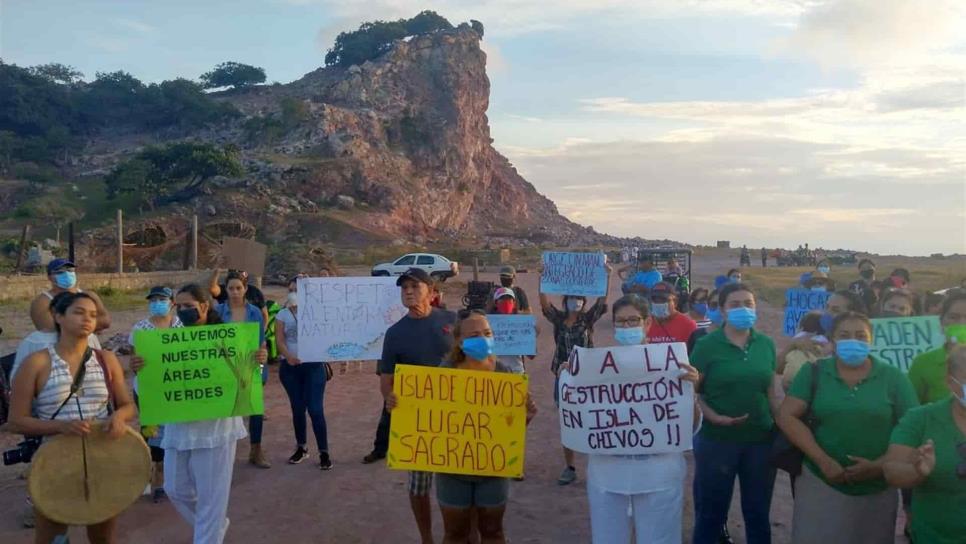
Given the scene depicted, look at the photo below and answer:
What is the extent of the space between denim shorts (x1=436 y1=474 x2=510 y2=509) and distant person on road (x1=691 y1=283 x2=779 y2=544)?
1.32 metres

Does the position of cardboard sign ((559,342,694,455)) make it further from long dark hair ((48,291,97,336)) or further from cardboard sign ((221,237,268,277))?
cardboard sign ((221,237,268,277))

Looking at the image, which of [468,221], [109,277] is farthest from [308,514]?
[468,221]

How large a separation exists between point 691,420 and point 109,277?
2284cm

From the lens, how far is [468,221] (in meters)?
97.6

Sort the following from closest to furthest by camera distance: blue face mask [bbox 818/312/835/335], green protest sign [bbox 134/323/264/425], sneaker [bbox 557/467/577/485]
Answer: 1. green protest sign [bbox 134/323/264/425]
2. blue face mask [bbox 818/312/835/335]
3. sneaker [bbox 557/467/577/485]

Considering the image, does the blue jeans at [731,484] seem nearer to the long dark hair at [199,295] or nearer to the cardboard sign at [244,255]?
the long dark hair at [199,295]

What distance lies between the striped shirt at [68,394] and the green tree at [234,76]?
375 ft

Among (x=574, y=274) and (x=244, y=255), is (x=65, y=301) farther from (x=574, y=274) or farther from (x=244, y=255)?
(x=244, y=255)

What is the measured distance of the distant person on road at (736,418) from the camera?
508cm

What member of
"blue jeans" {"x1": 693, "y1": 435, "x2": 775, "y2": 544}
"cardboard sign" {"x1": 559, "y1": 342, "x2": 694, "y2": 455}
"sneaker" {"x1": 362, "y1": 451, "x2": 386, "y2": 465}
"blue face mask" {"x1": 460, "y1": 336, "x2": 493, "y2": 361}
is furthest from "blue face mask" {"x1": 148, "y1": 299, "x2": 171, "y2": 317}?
"blue jeans" {"x1": 693, "y1": 435, "x2": 775, "y2": 544}

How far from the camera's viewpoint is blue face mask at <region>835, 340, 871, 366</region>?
4.43 m

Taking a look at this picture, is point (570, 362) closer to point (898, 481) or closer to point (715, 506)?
point (715, 506)

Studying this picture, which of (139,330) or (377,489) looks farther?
(377,489)

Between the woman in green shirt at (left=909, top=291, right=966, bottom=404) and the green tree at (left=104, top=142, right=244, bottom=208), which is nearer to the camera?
the woman in green shirt at (left=909, top=291, right=966, bottom=404)
